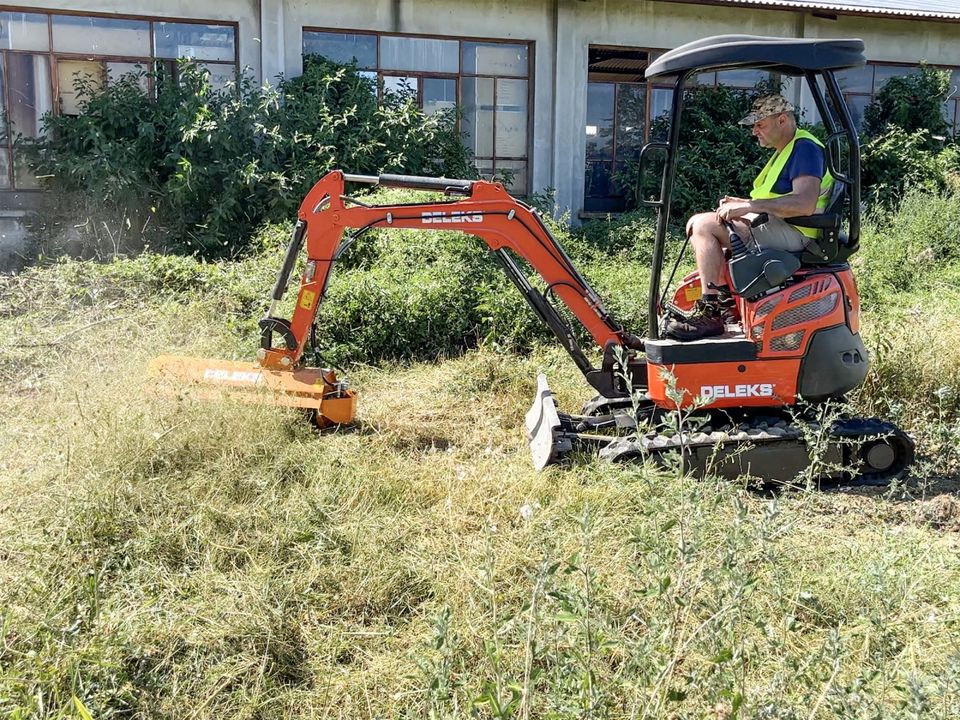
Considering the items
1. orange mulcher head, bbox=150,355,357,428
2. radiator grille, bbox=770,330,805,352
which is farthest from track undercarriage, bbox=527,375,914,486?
orange mulcher head, bbox=150,355,357,428

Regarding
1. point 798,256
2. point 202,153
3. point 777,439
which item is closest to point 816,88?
point 798,256

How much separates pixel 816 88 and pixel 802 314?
1262 millimetres

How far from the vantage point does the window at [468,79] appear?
14031mm

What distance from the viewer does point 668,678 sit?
2566 millimetres

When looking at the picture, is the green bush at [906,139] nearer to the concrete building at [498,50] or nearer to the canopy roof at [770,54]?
the concrete building at [498,50]

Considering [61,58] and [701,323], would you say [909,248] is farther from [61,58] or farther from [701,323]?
[61,58]

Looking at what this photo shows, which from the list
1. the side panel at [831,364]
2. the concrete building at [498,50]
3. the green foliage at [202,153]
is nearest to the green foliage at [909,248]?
the concrete building at [498,50]

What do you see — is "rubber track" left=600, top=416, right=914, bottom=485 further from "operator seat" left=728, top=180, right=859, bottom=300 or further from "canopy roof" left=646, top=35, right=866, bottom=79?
"canopy roof" left=646, top=35, right=866, bottom=79

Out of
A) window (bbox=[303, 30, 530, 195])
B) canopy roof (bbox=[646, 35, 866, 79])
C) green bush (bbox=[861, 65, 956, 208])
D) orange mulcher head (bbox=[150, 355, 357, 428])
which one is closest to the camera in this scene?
canopy roof (bbox=[646, 35, 866, 79])

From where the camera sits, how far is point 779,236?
501 cm

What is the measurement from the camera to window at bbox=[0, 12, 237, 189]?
41.7ft

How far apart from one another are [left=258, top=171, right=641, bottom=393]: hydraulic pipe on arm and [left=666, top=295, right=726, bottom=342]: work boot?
17.4 inches

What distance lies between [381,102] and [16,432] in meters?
9.11

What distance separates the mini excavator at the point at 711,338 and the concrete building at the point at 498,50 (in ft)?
28.6
